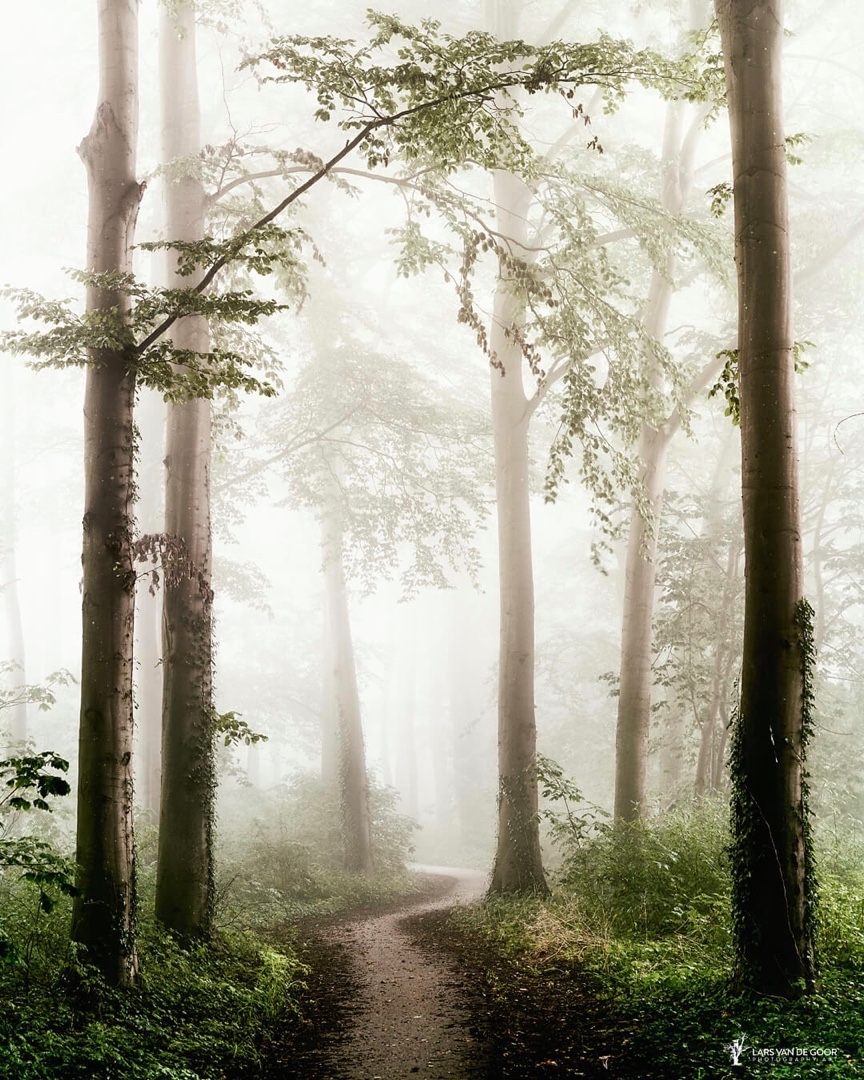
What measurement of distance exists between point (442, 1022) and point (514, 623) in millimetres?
6253

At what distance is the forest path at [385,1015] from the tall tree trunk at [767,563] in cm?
198

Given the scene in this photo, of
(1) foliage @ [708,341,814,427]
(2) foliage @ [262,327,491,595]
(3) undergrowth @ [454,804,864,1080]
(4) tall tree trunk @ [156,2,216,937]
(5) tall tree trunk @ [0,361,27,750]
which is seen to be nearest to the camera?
(3) undergrowth @ [454,804,864,1080]

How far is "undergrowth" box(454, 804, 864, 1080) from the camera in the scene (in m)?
4.09

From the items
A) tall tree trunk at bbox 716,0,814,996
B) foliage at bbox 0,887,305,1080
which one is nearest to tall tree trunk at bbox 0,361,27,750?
foliage at bbox 0,887,305,1080

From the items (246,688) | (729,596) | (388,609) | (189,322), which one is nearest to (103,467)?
(189,322)

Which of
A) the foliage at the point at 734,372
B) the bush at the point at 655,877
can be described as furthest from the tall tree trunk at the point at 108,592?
the bush at the point at 655,877

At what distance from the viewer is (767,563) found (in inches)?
201

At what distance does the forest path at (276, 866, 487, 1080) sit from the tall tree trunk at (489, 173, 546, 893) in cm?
191

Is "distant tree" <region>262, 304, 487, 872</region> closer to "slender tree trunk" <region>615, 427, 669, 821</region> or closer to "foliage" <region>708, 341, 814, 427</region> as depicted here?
"slender tree trunk" <region>615, 427, 669, 821</region>

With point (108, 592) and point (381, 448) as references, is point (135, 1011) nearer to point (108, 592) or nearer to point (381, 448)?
point (108, 592)

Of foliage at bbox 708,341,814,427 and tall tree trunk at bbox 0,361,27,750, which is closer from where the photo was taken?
foliage at bbox 708,341,814,427

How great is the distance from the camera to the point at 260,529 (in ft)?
144

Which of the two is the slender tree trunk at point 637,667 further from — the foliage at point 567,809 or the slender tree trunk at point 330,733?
the slender tree trunk at point 330,733

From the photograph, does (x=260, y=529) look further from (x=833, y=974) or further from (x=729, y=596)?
(x=833, y=974)
